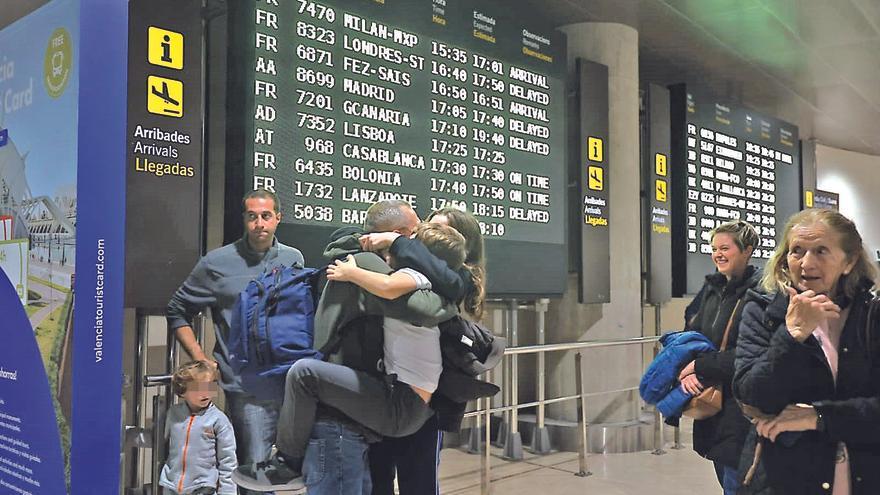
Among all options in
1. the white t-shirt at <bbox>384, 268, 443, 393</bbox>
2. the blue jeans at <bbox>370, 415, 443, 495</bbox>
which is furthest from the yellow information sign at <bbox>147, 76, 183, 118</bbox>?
the blue jeans at <bbox>370, 415, 443, 495</bbox>

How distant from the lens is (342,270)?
2244mm

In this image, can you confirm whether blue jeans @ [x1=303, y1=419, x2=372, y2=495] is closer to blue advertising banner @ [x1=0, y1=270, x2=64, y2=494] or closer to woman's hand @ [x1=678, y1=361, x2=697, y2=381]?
blue advertising banner @ [x1=0, y1=270, x2=64, y2=494]

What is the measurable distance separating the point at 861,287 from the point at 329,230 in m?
2.81

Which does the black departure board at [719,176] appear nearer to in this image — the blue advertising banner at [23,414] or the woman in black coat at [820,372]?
the woman in black coat at [820,372]

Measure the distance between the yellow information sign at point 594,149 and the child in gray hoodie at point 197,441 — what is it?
401cm

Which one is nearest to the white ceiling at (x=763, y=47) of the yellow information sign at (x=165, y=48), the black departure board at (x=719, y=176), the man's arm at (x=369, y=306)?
the black departure board at (x=719, y=176)

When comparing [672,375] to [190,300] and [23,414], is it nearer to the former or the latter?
[190,300]

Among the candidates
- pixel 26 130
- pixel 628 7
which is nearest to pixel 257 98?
pixel 26 130

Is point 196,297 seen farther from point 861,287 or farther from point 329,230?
point 861,287

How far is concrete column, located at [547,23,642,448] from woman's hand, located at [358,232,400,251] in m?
4.40

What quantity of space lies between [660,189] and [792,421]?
5303mm

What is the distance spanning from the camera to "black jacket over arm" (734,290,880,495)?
6.61 feet

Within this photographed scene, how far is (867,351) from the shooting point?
2.03 metres

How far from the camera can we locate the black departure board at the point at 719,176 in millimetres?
7336
